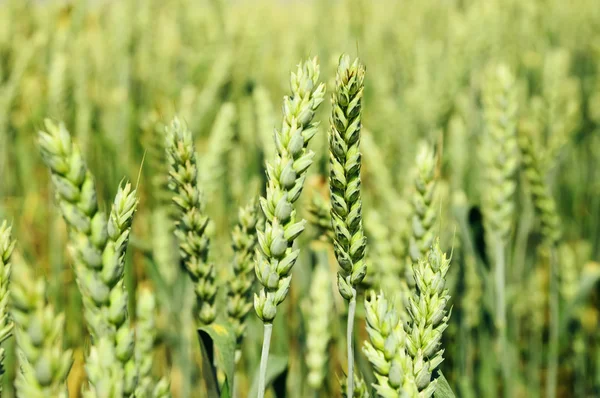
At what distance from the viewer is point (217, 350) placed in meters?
0.58

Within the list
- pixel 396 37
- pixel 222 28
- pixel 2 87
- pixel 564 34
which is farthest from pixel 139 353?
pixel 564 34

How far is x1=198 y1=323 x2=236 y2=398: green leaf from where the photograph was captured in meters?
0.55

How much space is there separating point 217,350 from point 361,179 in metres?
0.38

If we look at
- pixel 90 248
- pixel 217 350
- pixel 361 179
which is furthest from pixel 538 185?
pixel 90 248

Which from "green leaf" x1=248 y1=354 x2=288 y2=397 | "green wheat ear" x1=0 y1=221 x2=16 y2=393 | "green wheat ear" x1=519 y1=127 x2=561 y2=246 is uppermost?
"green wheat ear" x1=519 y1=127 x2=561 y2=246

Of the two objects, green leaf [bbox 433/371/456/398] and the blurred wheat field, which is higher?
the blurred wheat field

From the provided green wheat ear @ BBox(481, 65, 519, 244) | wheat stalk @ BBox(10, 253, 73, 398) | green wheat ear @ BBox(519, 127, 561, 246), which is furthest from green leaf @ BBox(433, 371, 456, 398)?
green wheat ear @ BBox(519, 127, 561, 246)

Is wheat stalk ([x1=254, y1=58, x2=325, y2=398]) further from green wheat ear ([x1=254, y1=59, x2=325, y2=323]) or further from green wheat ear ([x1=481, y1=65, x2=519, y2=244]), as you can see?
green wheat ear ([x1=481, y1=65, x2=519, y2=244])

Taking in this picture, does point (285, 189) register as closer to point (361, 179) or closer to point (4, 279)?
point (4, 279)

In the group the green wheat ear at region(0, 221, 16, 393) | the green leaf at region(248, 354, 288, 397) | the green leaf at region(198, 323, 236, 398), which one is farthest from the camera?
the green leaf at region(248, 354, 288, 397)

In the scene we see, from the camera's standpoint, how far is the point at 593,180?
1801mm

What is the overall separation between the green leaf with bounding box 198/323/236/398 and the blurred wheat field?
12 millimetres

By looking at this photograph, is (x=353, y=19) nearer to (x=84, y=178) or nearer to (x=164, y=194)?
(x=164, y=194)

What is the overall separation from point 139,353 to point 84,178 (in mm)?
374
